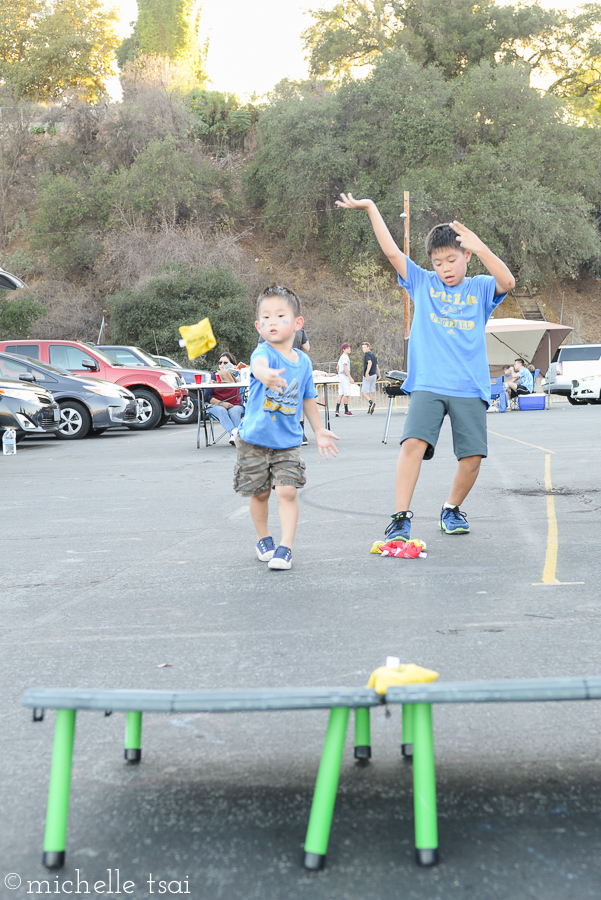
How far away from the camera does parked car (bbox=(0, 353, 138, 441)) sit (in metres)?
15.8

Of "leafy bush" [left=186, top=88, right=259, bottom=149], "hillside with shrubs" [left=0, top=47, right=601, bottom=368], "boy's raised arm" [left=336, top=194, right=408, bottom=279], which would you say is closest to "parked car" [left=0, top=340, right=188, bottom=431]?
"boy's raised arm" [left=336, top=194, right=408, bottom=279]

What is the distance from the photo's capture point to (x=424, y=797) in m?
1.94

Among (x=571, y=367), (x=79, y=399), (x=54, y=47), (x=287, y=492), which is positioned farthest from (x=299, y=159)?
(x=287, y=492)

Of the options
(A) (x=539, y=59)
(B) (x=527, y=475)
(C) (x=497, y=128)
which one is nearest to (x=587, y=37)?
(A) (x=539, y=59)

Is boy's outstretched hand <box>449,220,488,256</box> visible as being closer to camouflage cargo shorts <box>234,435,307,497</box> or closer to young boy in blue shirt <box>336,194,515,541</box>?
young boy in blue shirt <box>336,194,515,541</box>

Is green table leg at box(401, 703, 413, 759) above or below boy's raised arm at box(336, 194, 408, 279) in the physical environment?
below

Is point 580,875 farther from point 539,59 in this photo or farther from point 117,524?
point 539,59

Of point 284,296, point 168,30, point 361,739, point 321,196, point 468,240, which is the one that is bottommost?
point 361,739

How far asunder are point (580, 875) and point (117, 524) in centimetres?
542

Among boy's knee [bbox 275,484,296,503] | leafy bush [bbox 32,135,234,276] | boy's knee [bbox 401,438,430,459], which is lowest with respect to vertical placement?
boy's knee [bbox 275,484,296,503]

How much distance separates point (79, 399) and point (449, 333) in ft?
38.7

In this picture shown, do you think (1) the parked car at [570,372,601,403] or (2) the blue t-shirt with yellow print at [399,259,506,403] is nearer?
(2) the blue t-shirt with yellow print at [399,259,506,403]

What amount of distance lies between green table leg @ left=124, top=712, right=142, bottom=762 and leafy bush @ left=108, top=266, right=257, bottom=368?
30.9 m

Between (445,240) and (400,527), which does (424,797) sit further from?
(445,240)
